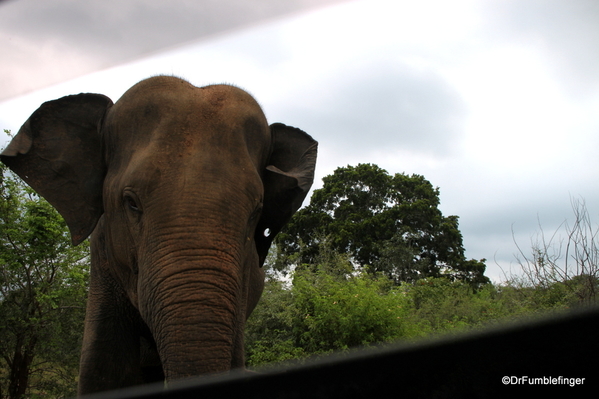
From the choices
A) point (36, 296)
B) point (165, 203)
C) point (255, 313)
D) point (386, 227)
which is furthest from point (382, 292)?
point (386, 227)

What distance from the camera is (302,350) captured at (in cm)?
1104

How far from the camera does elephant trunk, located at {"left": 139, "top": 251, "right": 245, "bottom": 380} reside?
10.6 ft

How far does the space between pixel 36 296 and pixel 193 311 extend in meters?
8.99

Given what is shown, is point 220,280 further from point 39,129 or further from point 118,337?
point 39,129

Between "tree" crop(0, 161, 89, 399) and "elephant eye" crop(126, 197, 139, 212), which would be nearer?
"elephant eye" crop(126, 197, 139, 212)

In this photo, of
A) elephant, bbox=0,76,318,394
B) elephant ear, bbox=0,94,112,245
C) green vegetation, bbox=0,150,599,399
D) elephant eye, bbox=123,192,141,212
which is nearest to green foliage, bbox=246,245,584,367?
green vegetation, bbox=0,150,599,399

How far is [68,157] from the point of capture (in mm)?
4824

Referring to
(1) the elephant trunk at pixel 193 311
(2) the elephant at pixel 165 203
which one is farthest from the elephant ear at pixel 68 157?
(1) the elephant trunk at pixel 193 311

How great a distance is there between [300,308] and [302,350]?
114 cm

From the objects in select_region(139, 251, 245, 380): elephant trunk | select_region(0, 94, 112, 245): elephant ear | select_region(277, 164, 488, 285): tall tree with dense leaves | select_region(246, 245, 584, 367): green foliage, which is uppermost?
select_region(277, 164, 488, 285): tall tree with dense leaves

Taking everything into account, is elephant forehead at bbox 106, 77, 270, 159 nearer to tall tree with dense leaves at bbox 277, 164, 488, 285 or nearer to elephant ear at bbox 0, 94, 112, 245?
elephant ear at bbox 0, 94, 112, 245

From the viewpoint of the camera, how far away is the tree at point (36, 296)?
11023 millimetres

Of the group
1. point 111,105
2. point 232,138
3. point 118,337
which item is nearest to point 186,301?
point 232,138

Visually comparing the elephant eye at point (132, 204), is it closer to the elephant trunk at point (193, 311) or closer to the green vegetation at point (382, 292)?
the elephant trunk at point (193, 311)
